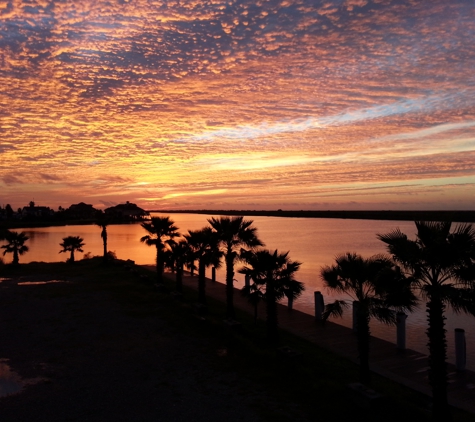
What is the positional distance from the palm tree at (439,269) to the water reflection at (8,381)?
32.9 ft

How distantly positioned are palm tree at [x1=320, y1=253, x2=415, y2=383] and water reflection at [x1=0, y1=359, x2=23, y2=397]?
27.2ft

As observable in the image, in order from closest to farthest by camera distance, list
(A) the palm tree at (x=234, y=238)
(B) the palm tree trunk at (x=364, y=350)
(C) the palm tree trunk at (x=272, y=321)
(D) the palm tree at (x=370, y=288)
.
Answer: (D) the palm tree at (x=370, y=288) → (B) the palm tree trunk at (x=364, y=350) → (C) the palm tree trunk at (x=272, y=321) → (A) the palm tree at (x=234, y=238)

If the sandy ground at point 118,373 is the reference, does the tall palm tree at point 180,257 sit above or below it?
above

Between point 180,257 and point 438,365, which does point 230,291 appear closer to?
point 180,257

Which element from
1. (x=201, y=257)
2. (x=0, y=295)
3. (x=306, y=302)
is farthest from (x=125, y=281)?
(x=306, y=302)

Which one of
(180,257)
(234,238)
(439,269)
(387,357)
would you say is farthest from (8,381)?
(180,257)

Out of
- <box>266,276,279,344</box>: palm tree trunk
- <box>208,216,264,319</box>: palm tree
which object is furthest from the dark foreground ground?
<box>208,216,264,319</box>: palm tree

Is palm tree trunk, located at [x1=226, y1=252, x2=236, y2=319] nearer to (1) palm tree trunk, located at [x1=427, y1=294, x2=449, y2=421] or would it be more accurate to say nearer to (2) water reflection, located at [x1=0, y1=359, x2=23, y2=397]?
(2) water reflection, located at [x1=0, y1=359, x2=23, y2=397]

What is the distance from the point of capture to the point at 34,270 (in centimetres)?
3741

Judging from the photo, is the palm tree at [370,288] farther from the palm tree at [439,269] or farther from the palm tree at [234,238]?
the palm tree at [234,238]

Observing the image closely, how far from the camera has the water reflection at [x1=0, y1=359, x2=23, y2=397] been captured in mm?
10641

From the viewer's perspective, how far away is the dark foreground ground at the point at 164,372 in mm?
9414

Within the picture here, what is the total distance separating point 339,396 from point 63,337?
10542 millimetres

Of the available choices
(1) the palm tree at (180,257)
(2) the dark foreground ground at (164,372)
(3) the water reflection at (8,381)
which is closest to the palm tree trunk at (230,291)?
(2) the dark foreground ground at (164,372)
